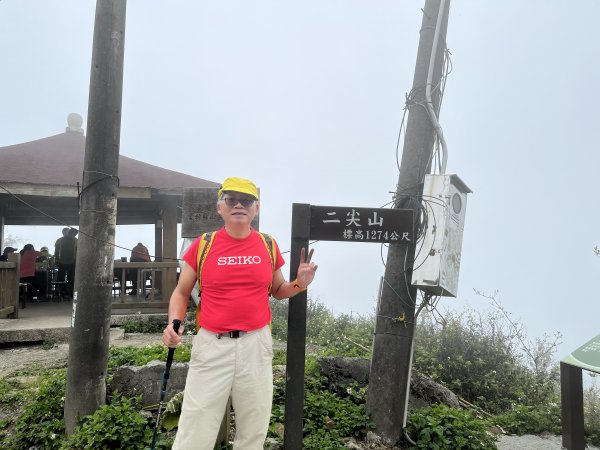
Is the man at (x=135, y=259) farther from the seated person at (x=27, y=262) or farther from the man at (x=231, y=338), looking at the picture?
the man at (x=231, y=338)

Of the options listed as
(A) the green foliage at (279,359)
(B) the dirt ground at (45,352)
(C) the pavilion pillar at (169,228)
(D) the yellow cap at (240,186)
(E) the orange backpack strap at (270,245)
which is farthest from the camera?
(C) the pavilion pillar at (169,228)

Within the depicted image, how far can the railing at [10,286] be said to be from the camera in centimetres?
897

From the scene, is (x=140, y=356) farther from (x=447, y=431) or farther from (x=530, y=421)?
(x=530, y=421)

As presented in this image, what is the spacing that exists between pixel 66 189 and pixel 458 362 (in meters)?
7.89

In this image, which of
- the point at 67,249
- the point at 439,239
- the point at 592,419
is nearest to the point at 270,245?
the point at 439,239

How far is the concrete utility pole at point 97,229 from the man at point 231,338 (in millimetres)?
1690

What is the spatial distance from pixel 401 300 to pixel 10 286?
26.7 ft

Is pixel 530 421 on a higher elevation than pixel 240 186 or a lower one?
lower

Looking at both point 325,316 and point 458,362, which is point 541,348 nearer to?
point 458,362

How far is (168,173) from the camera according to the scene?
38.0 ft

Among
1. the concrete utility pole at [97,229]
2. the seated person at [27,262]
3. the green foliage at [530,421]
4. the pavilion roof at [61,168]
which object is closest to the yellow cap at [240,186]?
the concrete utility pole at [97,229]

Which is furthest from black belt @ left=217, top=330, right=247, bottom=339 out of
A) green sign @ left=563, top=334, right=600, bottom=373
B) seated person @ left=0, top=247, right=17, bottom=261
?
seated person @ left=0, top=247, right=17, bottom=261

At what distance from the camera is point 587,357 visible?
432cm

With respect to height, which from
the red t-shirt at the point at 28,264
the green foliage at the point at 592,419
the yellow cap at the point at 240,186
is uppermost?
the yellow cap at the point at 240,186
